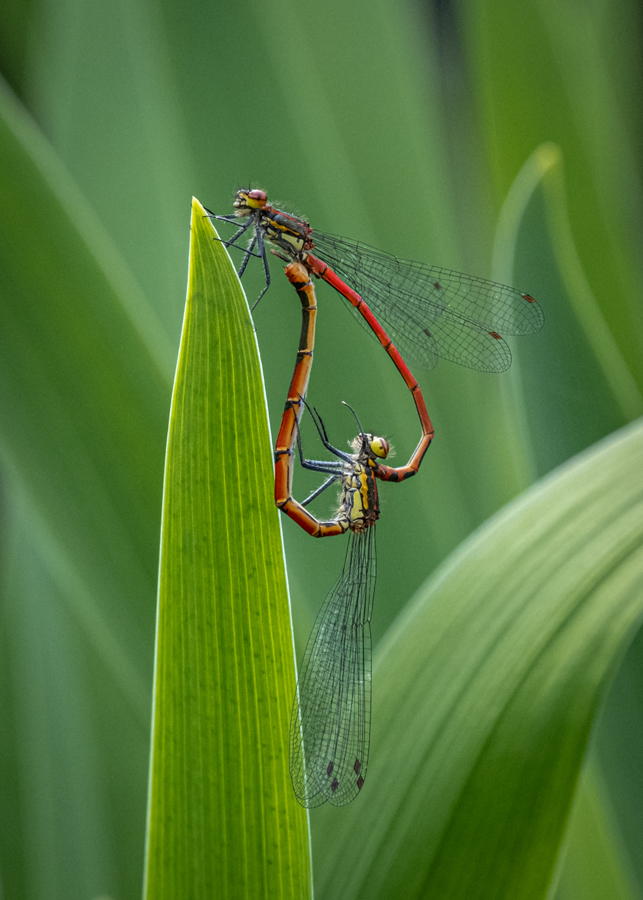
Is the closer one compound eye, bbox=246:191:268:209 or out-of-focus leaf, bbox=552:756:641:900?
compound eye, bbox=246:191:268:209

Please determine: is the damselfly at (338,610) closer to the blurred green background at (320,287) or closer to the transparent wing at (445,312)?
the blurred green background at (320,287)

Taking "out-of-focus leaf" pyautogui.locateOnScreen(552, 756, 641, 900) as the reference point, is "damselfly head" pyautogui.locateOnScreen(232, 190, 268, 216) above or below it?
above

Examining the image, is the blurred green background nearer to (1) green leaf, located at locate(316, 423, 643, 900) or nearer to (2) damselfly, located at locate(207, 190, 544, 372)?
(2) damselfly, located at locate(207, 190, 544, 372)

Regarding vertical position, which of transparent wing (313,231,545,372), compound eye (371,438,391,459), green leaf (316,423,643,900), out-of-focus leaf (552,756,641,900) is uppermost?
transparent wing (313,231,545,372)

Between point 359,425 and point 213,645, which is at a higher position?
point 359,425

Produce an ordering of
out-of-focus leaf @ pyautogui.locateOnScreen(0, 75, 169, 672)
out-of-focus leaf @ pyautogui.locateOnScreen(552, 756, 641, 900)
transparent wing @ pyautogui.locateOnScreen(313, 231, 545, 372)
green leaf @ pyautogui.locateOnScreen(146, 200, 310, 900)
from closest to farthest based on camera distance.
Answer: green leaf @ pyautogui.locateOnScreen(146, 200, 310, 900) → out-of-focus leaf @ pyautogui.locateOnScreen(0, 75, 169, 672) → out-of-focus leaf @ pyautogui.locateOnScreen(552, 756, 641, 900) → transparent wing @ pyautogui.locateOnScreen(313, 231, 545, 372)

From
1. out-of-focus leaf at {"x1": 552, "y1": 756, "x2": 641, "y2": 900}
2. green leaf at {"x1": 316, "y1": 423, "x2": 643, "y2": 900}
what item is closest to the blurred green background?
out-of-focus leaf at {"x1": 552, "y1": 756, "x2": 641, "y2": 900}

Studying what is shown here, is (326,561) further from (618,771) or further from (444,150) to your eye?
(444,150)

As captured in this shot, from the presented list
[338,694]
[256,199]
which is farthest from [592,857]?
[256,199]

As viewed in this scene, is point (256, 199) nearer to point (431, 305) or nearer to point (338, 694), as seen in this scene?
point (431, 305)
